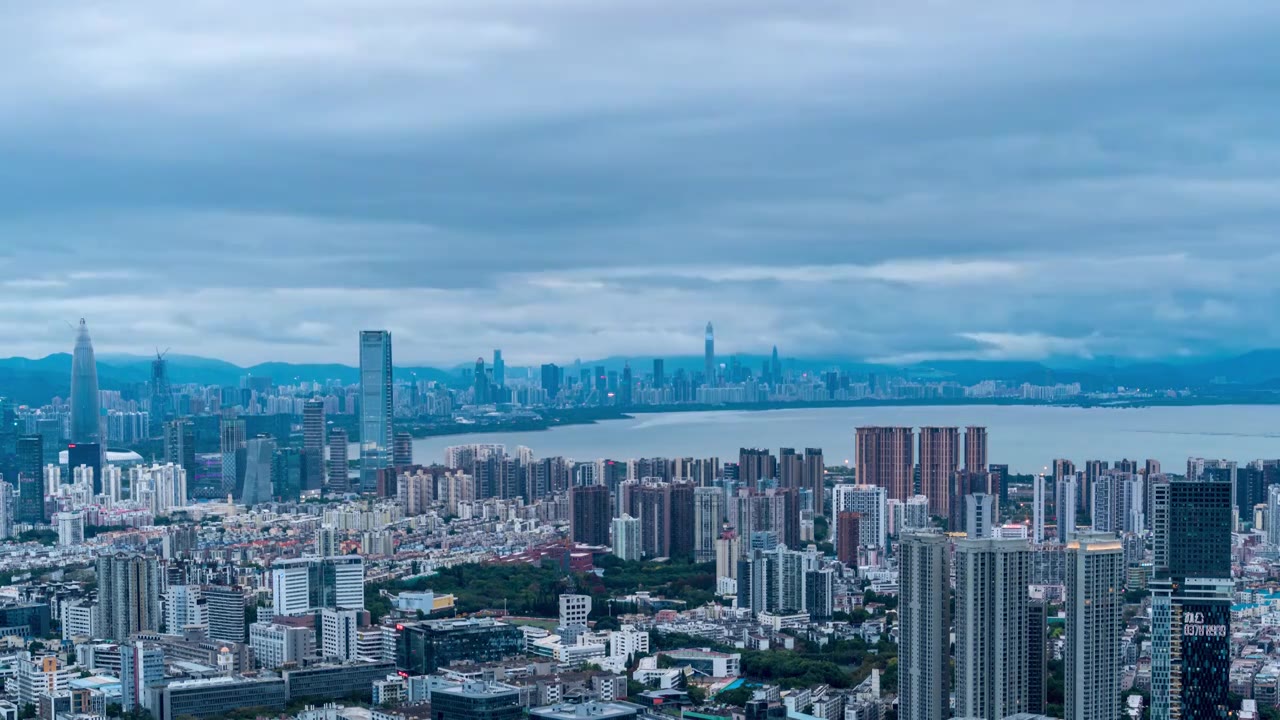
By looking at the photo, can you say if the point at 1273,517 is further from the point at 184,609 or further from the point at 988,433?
the point at 988,433

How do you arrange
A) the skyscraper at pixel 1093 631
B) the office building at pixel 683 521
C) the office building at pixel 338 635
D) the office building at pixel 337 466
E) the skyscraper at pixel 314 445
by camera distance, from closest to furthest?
the skyscraper at pixel 1093 631, the office building at pixel 338 635, the office building at pixel 683 521, the office building at pixel 337 466, the skyscraper at pixel 314 445

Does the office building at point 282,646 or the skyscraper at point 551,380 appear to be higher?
the skyscraper at point 551,380

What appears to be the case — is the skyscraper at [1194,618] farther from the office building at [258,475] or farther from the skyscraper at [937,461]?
the office building at [258,475]

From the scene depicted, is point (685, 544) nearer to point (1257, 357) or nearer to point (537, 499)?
point (537, 499)

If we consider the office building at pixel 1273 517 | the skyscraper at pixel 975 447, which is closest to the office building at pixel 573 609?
the office building at pixel 1273 517

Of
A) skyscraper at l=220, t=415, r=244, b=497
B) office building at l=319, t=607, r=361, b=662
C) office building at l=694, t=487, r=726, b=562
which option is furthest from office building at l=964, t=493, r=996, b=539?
skyscraper at l=220, t=415, r=244, b=497

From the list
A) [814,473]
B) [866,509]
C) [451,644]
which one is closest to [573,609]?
[451,644]

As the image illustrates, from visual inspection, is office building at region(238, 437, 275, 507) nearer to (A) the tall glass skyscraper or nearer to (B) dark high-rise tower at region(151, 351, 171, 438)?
(A) the tall glass skyscraper

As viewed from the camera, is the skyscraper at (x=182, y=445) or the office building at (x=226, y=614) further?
the skyscraper at (x=182, y=445)
